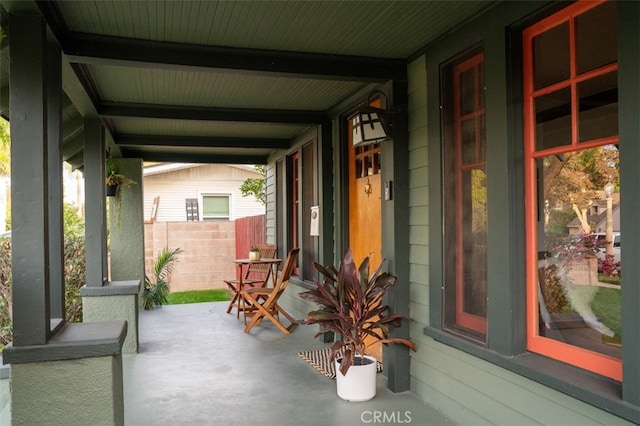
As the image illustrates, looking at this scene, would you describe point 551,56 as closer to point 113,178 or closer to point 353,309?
point 353,309

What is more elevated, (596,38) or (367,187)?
(596,38)

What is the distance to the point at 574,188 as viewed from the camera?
8.30 ft

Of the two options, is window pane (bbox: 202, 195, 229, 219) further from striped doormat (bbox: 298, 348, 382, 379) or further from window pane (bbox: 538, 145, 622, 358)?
window pane (bbox: 538, 145, 622, 358)

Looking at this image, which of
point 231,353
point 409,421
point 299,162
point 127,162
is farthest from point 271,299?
point 127,162

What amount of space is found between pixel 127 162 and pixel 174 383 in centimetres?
462

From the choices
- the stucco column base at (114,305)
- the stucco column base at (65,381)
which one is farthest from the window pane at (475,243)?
the stucco column base at (114,305)

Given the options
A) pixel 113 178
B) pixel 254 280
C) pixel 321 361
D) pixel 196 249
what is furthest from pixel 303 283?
pixel 196 249

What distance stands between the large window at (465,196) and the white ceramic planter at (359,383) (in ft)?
2.16

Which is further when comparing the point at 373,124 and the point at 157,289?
the point at 157,289

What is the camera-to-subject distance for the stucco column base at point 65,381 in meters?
2.38

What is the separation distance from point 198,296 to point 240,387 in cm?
658

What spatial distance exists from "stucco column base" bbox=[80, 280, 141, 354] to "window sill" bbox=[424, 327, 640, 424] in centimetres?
345

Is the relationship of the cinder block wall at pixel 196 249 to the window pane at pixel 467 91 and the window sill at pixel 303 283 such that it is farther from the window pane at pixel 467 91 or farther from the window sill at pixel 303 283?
the window pane at pixel 467 91

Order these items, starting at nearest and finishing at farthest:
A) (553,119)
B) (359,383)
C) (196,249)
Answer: (553,119) < (359,383) < (196,249)
